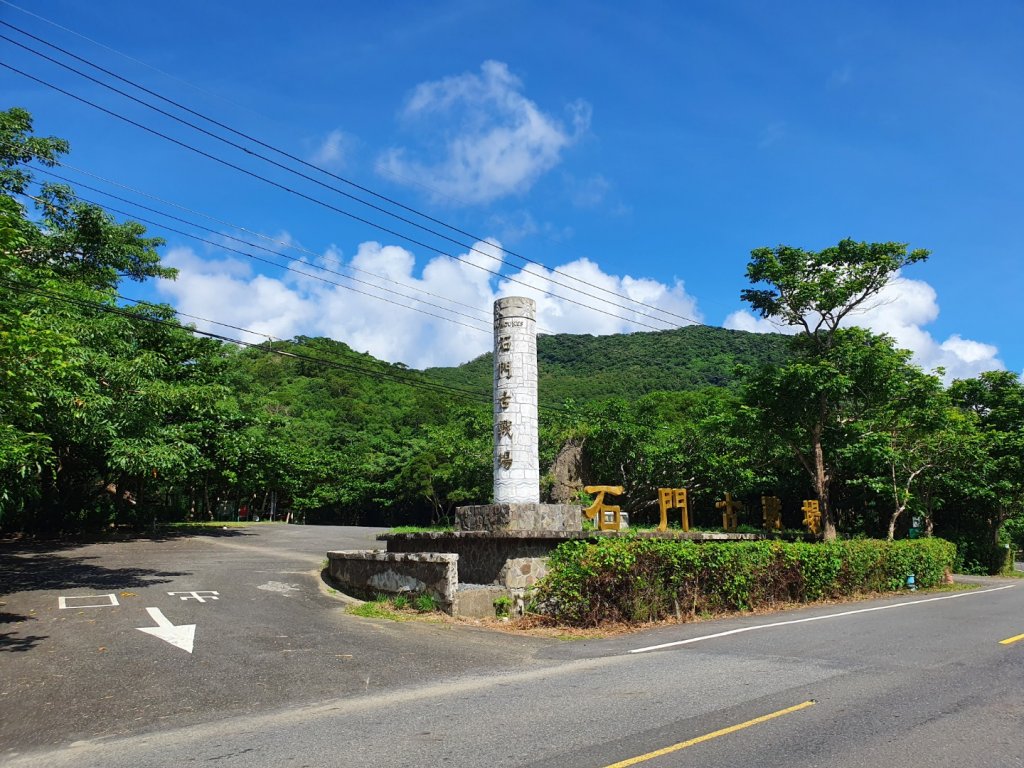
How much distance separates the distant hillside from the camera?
201 feet

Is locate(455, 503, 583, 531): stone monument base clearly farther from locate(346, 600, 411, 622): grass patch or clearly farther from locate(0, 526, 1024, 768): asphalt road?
locate(0, 526, 1024, 768): asphalt road

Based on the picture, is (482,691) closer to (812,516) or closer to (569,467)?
(812,516)

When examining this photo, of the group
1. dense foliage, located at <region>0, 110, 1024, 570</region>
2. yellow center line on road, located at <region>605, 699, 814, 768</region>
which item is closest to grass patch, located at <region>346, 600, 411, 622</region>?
dense foliage, located at <region>0, 110, 1024, 570</region>

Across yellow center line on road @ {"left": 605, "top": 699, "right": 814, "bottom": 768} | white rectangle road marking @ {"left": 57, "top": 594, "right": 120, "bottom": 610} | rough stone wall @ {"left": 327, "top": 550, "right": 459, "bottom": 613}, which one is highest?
rough stone wall @ {"left": 327, "top": 550, "right": 459, "bottom": 613}

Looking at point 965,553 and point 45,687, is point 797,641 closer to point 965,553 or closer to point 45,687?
point 45,687

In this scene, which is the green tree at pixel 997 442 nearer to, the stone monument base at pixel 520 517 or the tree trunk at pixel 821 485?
the tree trunk at pixel 821 485

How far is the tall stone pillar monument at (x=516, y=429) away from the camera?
14367mm

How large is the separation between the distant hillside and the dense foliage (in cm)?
1858

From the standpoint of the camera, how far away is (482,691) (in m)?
7.26

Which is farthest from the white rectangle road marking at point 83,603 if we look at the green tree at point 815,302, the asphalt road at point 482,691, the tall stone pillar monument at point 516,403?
the green tree at point 815,302

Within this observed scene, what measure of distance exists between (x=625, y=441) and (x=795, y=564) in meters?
17.4

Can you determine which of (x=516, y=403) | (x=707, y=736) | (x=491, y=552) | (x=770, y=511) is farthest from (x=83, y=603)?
(x=770, y=511)

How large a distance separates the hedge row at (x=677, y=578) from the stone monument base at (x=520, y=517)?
117 centimetres

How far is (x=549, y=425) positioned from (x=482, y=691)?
1137 inches
